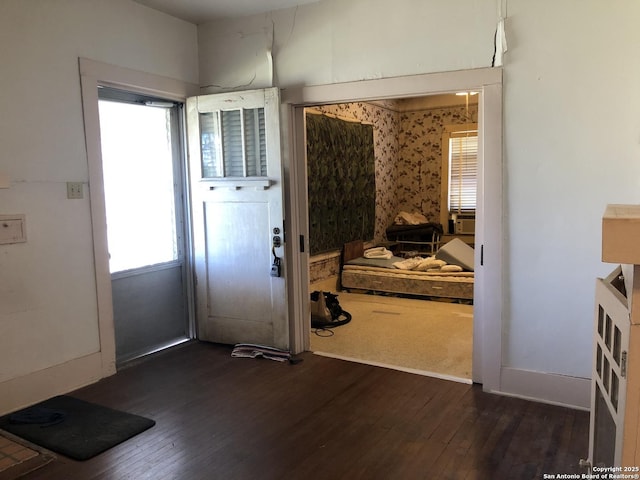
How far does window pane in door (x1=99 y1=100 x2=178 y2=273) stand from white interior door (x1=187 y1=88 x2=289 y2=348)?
0.24 meters

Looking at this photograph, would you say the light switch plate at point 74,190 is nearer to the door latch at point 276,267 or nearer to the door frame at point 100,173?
the door frame at point 100,173

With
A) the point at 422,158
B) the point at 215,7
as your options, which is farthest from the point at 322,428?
the point at 422,158

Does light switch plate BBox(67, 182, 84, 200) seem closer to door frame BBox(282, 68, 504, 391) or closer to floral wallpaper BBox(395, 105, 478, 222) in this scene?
door frame BBox(282, 68, 504, 391)

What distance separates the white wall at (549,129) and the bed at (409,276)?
2474 mm

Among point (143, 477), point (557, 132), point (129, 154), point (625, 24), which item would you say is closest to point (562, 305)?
point (557, 132)

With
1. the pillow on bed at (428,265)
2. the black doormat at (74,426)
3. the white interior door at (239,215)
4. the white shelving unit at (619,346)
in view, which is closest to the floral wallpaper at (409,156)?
the pillow on bed at (428,265)

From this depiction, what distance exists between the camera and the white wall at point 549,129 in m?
2.94

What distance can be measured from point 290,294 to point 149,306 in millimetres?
1178

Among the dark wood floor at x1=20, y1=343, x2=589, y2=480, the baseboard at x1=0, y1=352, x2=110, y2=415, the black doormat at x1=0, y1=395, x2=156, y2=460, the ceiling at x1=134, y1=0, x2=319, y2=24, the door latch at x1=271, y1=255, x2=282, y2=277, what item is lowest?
the dark wood floor at x1=20, y1=343, x2=589, y2=480

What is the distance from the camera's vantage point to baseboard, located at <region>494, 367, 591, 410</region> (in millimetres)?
3121

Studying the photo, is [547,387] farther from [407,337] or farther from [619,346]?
[619,346]

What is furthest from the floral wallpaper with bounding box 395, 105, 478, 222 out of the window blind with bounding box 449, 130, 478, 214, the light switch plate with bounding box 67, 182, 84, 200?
the light switch plate with bounding box 67, 182, 84, 200

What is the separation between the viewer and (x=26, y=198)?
3189 millimetres

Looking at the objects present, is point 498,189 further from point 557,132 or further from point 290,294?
point 290,294
